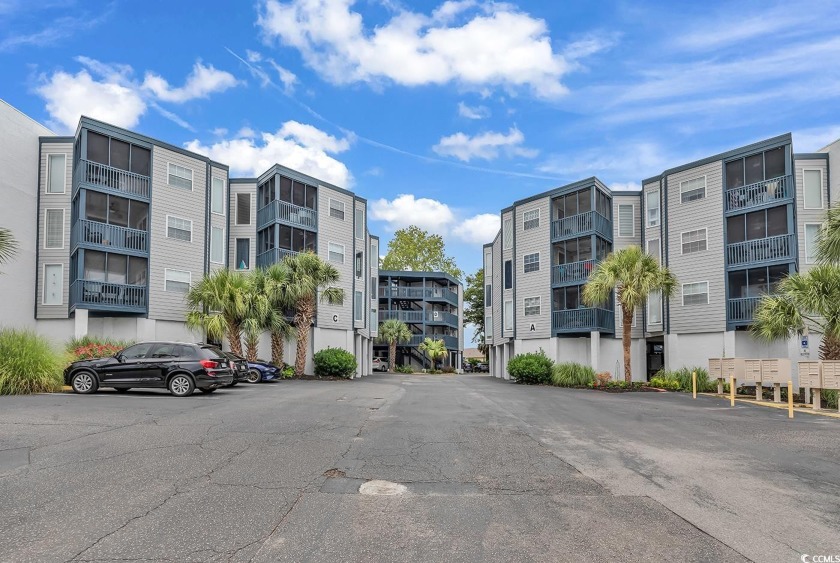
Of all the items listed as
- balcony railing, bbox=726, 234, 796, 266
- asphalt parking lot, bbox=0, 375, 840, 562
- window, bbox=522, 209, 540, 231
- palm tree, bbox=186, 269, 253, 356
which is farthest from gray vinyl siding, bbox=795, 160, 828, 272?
palm tree, bbox=186, 269, 253, 356

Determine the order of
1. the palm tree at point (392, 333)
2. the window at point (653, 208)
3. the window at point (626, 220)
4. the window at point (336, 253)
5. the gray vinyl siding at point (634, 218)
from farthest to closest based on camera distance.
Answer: the palm tree at point (392, 333) < the window at point (336, 253) < the window at point (626, 220) < the gray vinyl siding at point (634, 218) < the window at point (653, 208)

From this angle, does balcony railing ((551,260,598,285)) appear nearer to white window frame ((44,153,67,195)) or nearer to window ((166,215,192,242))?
window ((166,215,192,242))

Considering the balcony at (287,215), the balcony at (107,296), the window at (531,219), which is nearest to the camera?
the balcony at (107,296)

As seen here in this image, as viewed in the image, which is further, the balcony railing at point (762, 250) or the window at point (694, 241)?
the window at point (694, 241)

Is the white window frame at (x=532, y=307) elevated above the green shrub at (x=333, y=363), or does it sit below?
above

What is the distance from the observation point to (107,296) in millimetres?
28328

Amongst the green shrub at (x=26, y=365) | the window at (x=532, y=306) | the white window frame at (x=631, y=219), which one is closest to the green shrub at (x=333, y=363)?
the window at (x=532, y=306)

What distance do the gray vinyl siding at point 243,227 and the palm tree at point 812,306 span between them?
85.7 ft

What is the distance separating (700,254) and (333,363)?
64.8 ft

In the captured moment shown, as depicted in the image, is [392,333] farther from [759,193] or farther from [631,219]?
[759,193]

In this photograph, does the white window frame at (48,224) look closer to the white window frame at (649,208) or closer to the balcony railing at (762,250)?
the white window frame at (649,208)

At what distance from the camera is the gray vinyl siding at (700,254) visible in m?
29.5

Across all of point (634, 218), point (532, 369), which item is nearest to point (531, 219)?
point (634, 218)

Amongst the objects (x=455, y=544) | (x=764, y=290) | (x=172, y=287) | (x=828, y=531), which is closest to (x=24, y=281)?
(x=172, y=287)
